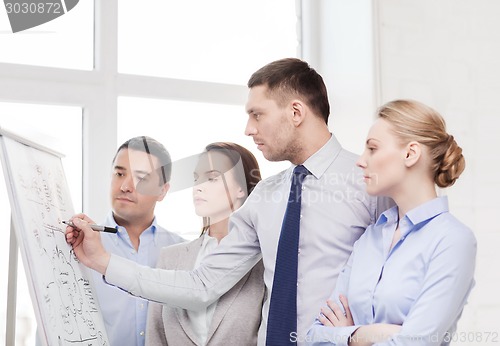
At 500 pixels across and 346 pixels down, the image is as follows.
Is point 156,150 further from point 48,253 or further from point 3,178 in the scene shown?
point 48,253

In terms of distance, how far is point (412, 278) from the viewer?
158 cm

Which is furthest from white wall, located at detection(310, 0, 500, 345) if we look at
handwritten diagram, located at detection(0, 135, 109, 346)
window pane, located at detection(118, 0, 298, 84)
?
handwritten diagram, located at detection(0, 135, 109, 346)

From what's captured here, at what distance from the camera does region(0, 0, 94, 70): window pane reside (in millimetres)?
2615

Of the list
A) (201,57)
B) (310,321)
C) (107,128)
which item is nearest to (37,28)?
(107,128)

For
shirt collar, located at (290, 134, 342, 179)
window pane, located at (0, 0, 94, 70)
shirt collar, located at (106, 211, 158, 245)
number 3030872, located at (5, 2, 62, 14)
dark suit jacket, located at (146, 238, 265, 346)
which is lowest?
dark suit jacket, located at (146, 238, 265, 346)

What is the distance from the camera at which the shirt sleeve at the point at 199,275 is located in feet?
6.31

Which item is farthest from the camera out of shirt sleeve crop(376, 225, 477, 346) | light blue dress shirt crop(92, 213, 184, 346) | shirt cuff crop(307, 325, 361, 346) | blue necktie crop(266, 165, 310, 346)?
light blue dress shirt crop(92, 213, 184, 346)

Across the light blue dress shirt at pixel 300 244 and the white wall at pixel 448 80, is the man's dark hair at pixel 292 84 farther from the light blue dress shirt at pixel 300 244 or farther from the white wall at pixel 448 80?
the white wall at pixel 448 80

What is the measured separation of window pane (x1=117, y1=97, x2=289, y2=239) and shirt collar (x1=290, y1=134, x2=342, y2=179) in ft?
3.12

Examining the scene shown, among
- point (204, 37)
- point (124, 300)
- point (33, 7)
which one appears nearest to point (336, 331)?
point (124, 300)

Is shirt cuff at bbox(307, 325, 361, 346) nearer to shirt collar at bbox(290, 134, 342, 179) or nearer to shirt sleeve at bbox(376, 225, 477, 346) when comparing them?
shirt sleeve at bbox(376, 225, 477, 346)

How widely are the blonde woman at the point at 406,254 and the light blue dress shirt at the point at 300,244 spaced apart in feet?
0.32

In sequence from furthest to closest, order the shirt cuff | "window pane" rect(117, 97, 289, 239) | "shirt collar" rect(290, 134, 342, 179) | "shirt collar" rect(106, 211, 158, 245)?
1. "window pane" rect(117, 97, 289, 239)
2. "shirt collar" rect(106, 211, 158, 245)
3. "shirt collar" rect(290, 134, 342, 179)
4. the shirt cuff

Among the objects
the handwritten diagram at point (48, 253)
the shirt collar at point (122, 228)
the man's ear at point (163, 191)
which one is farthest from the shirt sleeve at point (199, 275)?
the man's ear at point (163, 191)
